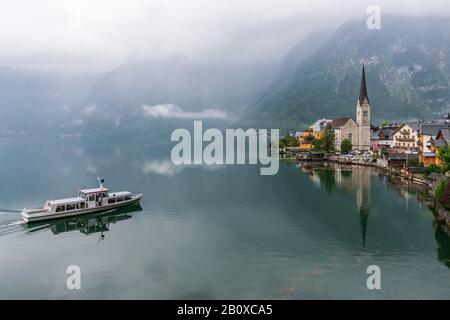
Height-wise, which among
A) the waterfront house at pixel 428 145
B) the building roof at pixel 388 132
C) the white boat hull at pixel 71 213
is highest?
the building roof at pixel 388 132

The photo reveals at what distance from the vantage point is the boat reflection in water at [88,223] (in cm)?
4047

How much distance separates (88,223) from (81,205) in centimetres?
420

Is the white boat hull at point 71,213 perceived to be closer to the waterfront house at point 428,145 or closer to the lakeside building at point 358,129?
the waterfront house at point 428,145

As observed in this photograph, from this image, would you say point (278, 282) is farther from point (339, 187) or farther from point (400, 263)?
point (339, 187)

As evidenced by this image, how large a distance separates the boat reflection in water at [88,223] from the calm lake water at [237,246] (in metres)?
0.18

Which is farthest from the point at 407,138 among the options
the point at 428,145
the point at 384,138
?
the point at 428,145

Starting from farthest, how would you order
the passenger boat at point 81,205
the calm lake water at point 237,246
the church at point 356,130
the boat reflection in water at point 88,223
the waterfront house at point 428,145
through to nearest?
the church at point 356,130 → the waterfront house at point 428,145 → the passenger boat at point 81,205 → the boat reflection in water at point 88,223 → the calm lake water at point 237,246

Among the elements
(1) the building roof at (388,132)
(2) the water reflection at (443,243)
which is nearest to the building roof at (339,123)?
(1) the building roof at (388,132)

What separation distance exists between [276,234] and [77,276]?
17104mm

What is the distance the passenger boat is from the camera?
1688 inches

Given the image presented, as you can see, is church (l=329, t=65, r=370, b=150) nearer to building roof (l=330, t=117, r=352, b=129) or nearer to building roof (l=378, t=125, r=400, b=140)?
building roof (l=330, t=117, r=352, b=129)

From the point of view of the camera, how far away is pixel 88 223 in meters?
43.2
